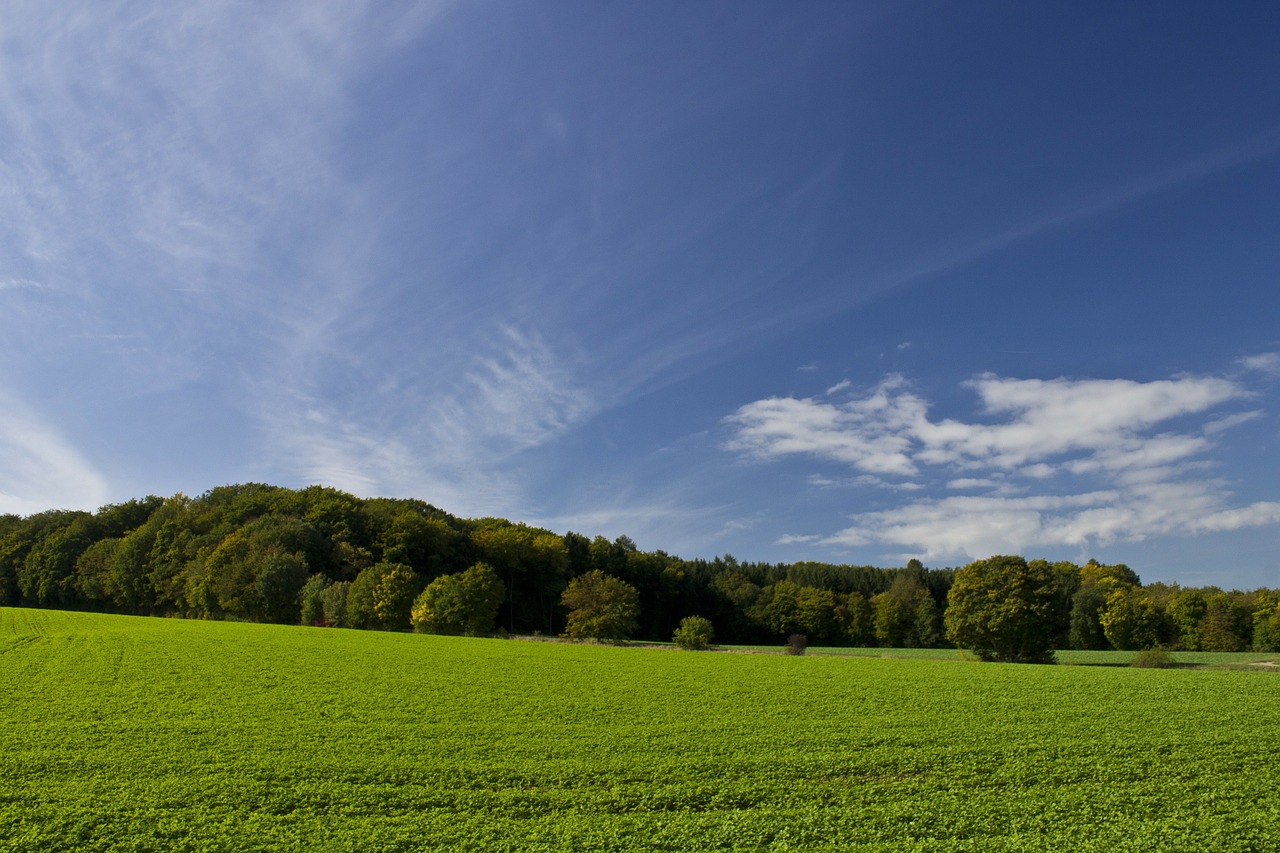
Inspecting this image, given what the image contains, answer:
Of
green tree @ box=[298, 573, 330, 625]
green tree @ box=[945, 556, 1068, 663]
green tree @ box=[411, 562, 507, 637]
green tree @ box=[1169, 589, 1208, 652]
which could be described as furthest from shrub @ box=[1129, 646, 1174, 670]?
green tree @ box=[298, 573, 330, 625]

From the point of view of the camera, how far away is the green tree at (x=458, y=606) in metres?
64.6

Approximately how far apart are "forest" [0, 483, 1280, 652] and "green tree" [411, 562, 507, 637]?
19 centimetres

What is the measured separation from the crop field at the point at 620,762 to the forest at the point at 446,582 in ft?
128

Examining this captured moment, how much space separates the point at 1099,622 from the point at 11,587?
152m

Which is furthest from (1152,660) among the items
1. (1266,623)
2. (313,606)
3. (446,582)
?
(313,606)

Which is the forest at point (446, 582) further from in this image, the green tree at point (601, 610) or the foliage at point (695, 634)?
the foliage at point (695, 634)

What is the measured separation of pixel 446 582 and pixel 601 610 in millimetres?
15624

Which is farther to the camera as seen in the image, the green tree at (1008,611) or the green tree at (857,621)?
the green tree at (857,621)

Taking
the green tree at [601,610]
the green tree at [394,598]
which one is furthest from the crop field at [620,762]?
the green tree at [601,610]

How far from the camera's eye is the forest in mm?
70188

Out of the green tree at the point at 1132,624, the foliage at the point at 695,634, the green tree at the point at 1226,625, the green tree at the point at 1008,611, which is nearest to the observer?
the green tree at the point at 1008,611

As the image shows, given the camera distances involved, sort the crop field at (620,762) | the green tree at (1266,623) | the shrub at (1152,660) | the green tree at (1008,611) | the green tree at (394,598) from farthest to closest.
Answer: the green tree at (1266,623)
the green tree at (394,598)
the green tree at (1008,611)
the shrub at (1152,660)
the crop field at (620,762)

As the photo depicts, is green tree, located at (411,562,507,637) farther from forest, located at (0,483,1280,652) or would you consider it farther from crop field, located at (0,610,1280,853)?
crop field, located at (0,610,1280,853)

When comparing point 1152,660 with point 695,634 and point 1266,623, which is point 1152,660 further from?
point 1266,623
